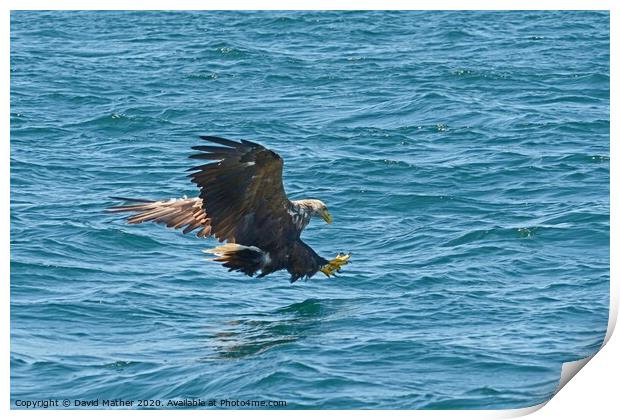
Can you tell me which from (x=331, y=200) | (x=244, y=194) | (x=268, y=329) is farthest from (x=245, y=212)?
(x=331, y=200)

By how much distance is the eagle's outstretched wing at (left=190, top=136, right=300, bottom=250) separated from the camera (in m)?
12.3

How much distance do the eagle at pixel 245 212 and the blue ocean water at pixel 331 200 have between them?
0.57m

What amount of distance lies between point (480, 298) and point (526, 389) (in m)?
2.71

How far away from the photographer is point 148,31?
22.2 meters

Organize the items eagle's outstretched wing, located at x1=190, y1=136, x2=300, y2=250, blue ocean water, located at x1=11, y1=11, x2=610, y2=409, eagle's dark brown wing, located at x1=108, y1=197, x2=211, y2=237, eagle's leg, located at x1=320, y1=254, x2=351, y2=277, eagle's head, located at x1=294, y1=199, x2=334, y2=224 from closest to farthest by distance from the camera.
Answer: blue ocean water, located at x1=11, y1=11, x2=610, y2=409 < eagle's outstretched wing, located at x1=190, y1=136, x2=300, y2=250 < eagle's head, located at x1=294, y1=199, x2=334, y2=224 < eagle's dark brown wing, located at x1=108, y1=197, x2=211, y2=237 < eagle's leg, located at x1=320, y1=254, x2=351, y2=277

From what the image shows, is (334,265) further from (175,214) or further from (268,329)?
(175,214)

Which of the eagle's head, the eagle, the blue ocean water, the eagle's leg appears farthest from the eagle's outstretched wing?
the blue ocean water

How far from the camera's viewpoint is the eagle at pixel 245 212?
12352mm

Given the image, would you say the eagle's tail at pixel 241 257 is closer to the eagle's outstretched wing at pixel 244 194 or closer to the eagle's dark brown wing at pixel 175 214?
the eagle's outstretched wing at pixel 244 194

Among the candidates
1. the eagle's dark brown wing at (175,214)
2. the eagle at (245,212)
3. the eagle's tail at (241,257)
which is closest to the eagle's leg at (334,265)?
the eagle at (245,212)

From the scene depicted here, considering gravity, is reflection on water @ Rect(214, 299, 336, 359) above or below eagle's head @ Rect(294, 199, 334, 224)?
below

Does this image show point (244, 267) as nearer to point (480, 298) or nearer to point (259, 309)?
point (259, 309)

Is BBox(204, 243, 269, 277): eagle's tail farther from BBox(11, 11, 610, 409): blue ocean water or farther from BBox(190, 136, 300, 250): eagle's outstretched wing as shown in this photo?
BBox(11, 11, 610, 409): blue ocean water

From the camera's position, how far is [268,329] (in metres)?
12.9
